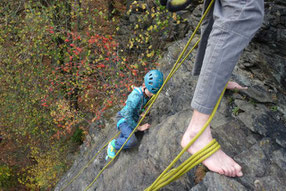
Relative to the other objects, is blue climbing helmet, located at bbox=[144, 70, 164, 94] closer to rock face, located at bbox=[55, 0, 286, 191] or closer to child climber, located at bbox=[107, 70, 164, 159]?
child climber, located at bbox=[107, 70, 164, 159]

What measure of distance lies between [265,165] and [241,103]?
31.8 inches

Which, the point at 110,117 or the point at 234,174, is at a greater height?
the point at 234,174

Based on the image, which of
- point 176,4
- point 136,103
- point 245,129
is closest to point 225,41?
point 176,4

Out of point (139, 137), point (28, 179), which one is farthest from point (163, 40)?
point (28, 179)

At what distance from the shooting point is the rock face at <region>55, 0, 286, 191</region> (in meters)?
1.68

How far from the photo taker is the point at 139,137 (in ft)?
11.0

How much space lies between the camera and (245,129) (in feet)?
6.84

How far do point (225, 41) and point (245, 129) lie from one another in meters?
1.10

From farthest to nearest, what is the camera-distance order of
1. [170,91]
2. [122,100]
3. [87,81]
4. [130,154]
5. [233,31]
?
1. [87,81]
2. [122,100]
3. [170,91]
4. [130,154]
5. [233,31]

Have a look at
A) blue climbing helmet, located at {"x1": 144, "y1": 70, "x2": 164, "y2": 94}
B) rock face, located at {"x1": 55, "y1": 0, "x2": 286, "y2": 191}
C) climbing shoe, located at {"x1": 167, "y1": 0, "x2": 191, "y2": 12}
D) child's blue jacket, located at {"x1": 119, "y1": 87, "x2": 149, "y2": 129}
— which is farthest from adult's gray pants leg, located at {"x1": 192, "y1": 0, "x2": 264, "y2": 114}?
child's blue jacket, located at {"x1": 119, "y1": 87, "x2": 149, "y2": 129}

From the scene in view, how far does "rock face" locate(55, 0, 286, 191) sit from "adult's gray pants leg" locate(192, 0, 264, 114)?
0.67m

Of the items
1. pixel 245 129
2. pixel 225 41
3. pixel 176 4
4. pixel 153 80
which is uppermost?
pixel 176 4

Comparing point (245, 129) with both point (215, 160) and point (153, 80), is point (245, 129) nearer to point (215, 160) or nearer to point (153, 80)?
point (215, 160)

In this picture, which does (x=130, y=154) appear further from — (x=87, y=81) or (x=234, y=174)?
(x=87, y=81)
